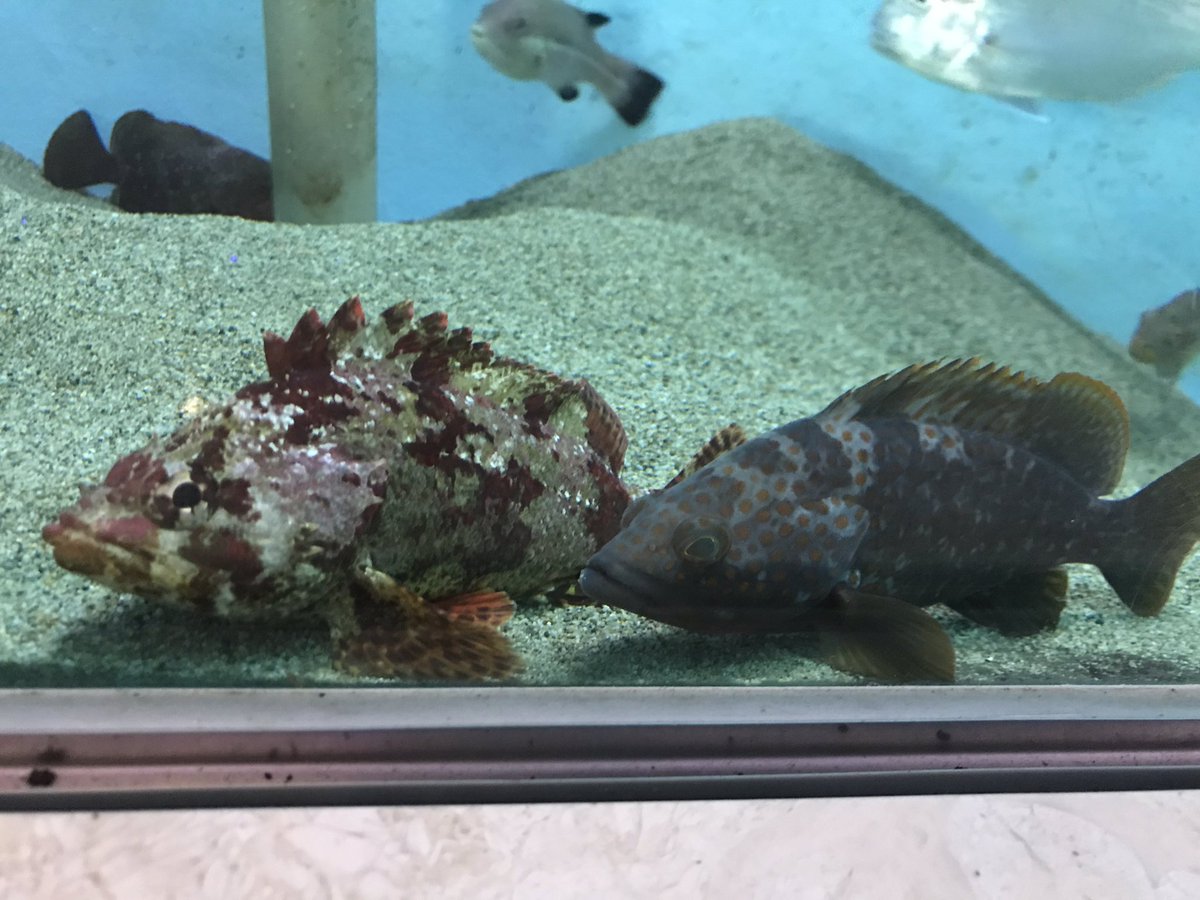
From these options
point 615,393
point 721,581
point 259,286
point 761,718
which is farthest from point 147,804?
point 259,286

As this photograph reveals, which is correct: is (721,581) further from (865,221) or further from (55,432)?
(865,221)

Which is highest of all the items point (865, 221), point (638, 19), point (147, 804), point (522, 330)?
point (638, 19)

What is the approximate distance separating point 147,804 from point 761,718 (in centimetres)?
93

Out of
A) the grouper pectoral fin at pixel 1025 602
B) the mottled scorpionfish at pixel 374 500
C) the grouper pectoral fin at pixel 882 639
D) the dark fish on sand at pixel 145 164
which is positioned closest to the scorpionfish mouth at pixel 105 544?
the mottled scorpionfish at pixel 374 500

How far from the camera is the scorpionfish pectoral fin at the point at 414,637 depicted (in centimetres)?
148

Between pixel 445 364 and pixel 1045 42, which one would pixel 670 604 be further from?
pixel 1045 42

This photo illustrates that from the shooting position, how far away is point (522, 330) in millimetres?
3592

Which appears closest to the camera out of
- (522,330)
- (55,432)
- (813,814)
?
(813,814)

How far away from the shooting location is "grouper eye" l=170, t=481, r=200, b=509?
141 cm

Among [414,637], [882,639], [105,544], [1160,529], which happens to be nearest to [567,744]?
[414,637]

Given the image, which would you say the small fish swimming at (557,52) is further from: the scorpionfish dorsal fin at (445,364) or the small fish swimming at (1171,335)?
the scorpionfish dorsal fin at (445,364)

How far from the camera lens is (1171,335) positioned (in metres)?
4.90

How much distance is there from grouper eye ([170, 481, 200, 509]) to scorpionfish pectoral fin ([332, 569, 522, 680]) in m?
0.32

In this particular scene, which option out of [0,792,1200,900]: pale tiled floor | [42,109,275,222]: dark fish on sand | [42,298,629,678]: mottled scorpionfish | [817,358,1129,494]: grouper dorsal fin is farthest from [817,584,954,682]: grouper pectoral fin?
[42,109,275,222]: dark fish on sand
